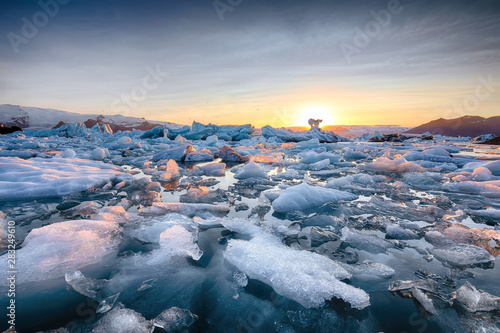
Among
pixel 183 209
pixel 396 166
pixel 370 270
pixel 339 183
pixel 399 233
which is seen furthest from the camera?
pixel 396 166

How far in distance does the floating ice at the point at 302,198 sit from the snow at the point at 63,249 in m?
1.71

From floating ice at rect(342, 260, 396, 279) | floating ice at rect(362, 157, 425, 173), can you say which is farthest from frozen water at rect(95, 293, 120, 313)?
floating ice at rect(362, 157, 425, 173)

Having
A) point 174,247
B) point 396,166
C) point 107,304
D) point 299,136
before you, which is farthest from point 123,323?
point 299,136

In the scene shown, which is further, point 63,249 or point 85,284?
point 63,249

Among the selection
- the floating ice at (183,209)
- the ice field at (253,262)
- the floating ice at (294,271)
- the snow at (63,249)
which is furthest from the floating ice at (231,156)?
the floating ice at (294,271)

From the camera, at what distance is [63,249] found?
158cm

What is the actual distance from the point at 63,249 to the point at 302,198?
2.30 metres

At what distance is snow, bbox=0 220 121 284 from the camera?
1.39 meters

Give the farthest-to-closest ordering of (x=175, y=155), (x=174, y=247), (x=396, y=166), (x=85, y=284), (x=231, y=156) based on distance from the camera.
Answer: (x=231, y=156) → (x=175, y=155) → (x=396, y=166) → (x=174, y=247) → (x=85, y=284)

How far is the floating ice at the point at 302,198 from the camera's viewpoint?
2671mm

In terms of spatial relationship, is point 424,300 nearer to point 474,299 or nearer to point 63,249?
point 474,299

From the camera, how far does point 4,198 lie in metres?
2.83

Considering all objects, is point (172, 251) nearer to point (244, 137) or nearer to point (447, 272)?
point (447, 272)

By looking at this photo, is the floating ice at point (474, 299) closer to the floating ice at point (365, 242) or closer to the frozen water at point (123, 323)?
the floating ice at point (365, 242)
